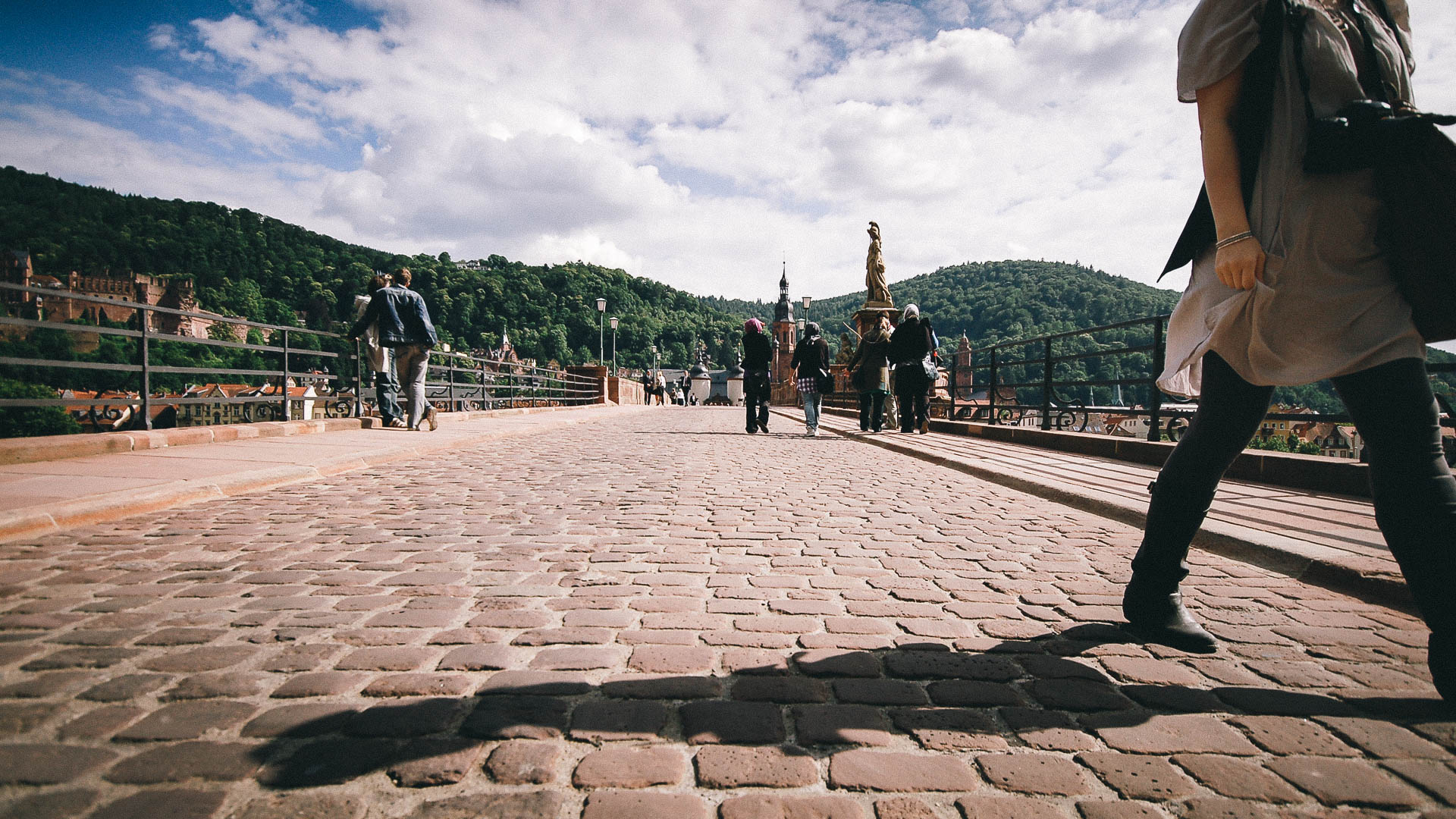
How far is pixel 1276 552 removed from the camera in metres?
3.24

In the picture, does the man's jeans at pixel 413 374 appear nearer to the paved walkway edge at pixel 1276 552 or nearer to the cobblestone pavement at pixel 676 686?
the cobblestone pavement at pixel 676 686

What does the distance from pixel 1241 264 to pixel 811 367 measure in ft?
35.9

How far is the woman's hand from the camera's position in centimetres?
191

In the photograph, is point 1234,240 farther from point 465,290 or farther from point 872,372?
point 465,290

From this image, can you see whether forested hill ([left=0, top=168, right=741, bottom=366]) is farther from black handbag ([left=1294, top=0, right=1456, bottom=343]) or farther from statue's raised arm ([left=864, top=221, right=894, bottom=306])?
black handbag ([left=1294, top=0, right=1456, bottom=343])

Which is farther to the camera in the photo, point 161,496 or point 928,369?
point 928,369

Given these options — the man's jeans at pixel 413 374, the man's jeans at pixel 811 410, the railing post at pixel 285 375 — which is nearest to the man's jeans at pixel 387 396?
the man's jeans at pixel 413 374

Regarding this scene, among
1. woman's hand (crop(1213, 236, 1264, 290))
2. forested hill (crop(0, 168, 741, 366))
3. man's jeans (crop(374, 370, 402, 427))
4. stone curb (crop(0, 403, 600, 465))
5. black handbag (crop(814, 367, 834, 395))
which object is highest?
forested hill (crop(0, 168, 741, 366))

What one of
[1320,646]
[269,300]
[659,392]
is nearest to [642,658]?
[1320,646]

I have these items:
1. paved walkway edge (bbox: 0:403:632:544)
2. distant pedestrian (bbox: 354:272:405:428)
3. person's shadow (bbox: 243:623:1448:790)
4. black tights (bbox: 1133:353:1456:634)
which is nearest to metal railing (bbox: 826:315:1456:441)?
black tights (bbox: 1133:353:1456:634)

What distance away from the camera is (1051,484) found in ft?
17.9

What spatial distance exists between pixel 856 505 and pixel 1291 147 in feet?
11.5

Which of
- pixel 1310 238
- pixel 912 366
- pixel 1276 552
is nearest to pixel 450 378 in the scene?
pixel 912 366

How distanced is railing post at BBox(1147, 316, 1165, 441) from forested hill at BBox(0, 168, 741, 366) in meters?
24.5
